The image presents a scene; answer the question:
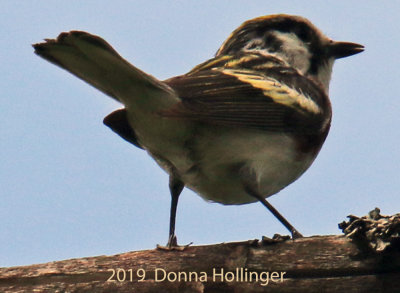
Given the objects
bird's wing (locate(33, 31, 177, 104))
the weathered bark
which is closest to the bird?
bird's wing (locate(33, 31, 177, 104))

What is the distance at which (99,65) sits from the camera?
4.49m

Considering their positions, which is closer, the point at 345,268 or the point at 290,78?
the point at 345,268

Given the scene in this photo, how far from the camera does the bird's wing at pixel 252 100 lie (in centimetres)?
469

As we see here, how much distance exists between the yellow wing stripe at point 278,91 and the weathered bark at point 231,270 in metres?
1.74

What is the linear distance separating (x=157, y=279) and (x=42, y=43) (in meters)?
1.80

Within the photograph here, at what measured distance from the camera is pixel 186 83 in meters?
4.85

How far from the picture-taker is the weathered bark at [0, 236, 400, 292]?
3.39 m

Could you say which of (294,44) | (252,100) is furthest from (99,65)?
(294,44)

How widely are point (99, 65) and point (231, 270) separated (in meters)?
1.66

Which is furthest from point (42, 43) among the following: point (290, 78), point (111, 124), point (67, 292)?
point (290, 78)

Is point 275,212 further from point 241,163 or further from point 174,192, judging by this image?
point 174,192

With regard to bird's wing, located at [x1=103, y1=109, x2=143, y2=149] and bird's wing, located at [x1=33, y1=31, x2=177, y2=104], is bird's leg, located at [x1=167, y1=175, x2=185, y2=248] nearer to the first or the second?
bird's wing, located at [x1=103, y1=109, x2=143, y2=149]

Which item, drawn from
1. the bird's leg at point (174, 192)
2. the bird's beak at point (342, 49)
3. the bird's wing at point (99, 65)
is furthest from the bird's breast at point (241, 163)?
the bird's beak at point (342, 49)

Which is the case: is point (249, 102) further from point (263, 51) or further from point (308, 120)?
point (263, 51)
